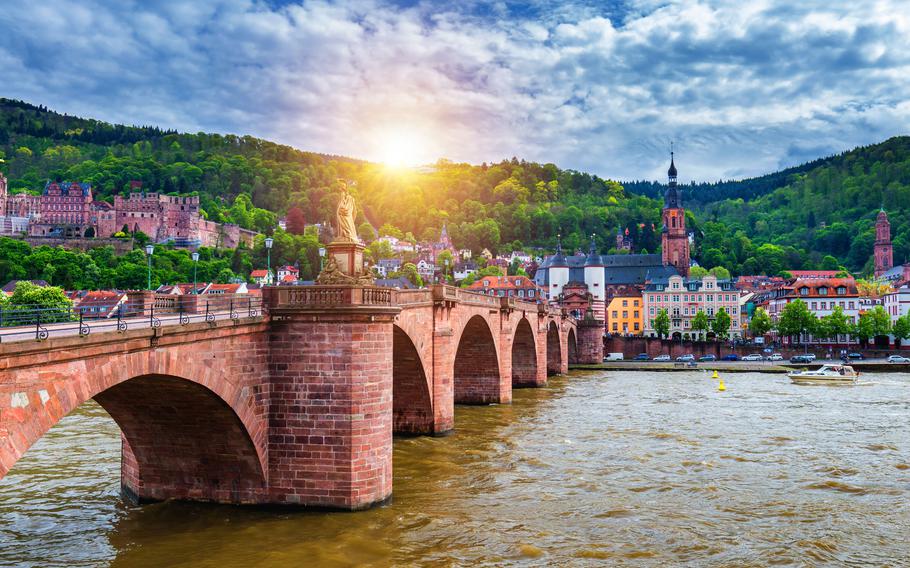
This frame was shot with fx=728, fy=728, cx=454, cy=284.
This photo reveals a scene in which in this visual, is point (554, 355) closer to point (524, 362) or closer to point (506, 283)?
point (524, 362)

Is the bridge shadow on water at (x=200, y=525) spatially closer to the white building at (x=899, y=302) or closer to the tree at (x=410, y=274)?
the white building at (x=899, y=302)

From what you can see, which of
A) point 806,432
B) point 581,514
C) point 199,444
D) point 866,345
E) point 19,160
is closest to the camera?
point 199,444

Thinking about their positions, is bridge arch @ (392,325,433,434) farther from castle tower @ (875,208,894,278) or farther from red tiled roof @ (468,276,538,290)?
castle tower @ (875,208,894,278)

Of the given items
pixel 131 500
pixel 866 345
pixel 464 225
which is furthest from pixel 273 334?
pixel 464 225

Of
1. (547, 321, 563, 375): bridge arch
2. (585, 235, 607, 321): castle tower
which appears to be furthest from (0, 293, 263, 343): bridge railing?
(585, 235, 607, 321): castle tower

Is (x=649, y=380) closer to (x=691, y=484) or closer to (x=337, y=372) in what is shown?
(x=691, y=484)

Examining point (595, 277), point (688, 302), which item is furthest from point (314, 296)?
point (595, 277)

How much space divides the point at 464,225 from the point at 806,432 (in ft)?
542

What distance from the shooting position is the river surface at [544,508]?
53.6 feet

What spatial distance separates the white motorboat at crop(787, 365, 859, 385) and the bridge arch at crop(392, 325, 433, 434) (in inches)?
1651

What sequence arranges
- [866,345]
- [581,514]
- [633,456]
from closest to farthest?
[581,514]
[633,456]
[866,345]

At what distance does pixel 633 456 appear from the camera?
28.0m

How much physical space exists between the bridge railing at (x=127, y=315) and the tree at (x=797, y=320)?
271 ft

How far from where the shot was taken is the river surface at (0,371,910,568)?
16328 mm
